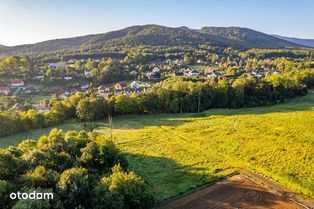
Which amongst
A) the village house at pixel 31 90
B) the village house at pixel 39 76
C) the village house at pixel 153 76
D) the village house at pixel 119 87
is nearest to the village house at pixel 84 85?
the village house at pixel 119 87

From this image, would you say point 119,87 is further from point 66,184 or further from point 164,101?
point 66,184

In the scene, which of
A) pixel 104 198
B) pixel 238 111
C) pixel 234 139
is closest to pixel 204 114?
pixel 238 111

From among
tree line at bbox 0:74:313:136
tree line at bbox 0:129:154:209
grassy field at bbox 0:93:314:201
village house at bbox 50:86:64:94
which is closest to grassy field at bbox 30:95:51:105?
village house at bbox 50:86:64:94

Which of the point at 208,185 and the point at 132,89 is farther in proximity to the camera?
the point at 132,89

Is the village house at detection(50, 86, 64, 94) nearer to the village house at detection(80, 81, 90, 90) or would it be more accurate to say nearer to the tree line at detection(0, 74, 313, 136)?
the village house at detection(80, 81, 90, 90)

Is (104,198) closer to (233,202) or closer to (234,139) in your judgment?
(233,202)

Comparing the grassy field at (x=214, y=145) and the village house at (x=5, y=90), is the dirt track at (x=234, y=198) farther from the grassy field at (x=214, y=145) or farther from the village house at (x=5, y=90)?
the village house at (x=5, y=90)

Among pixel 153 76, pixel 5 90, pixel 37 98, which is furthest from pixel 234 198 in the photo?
pixel 153 76
